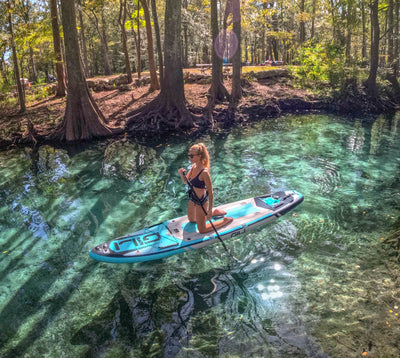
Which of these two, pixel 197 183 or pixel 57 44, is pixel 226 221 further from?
pixel 57 44

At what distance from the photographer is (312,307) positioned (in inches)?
172

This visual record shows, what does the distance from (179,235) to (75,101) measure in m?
9.54

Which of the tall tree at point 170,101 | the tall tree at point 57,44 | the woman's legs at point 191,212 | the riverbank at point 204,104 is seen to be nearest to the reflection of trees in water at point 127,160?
the tall tree at point 170,101

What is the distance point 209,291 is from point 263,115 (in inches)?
575

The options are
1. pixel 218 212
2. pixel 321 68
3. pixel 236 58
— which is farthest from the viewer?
pixel 321 68

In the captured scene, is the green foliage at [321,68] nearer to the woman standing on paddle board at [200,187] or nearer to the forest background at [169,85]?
the forest background at [169,85]

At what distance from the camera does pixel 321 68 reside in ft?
72.6

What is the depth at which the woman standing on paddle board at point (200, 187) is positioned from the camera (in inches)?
203

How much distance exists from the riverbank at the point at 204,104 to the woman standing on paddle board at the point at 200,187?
9092 millimetres

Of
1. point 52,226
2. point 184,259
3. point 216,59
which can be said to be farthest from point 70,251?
point 216,59

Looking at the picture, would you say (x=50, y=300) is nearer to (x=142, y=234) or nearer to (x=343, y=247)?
(x=142, y=234)

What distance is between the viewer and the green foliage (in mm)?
21359

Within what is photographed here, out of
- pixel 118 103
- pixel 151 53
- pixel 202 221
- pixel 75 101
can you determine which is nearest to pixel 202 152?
pixel 202 221

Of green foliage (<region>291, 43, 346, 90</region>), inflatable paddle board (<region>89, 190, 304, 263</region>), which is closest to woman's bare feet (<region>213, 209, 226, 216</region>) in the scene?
inflatable paddle board (<region>89, 190, 304, 263</region>)
